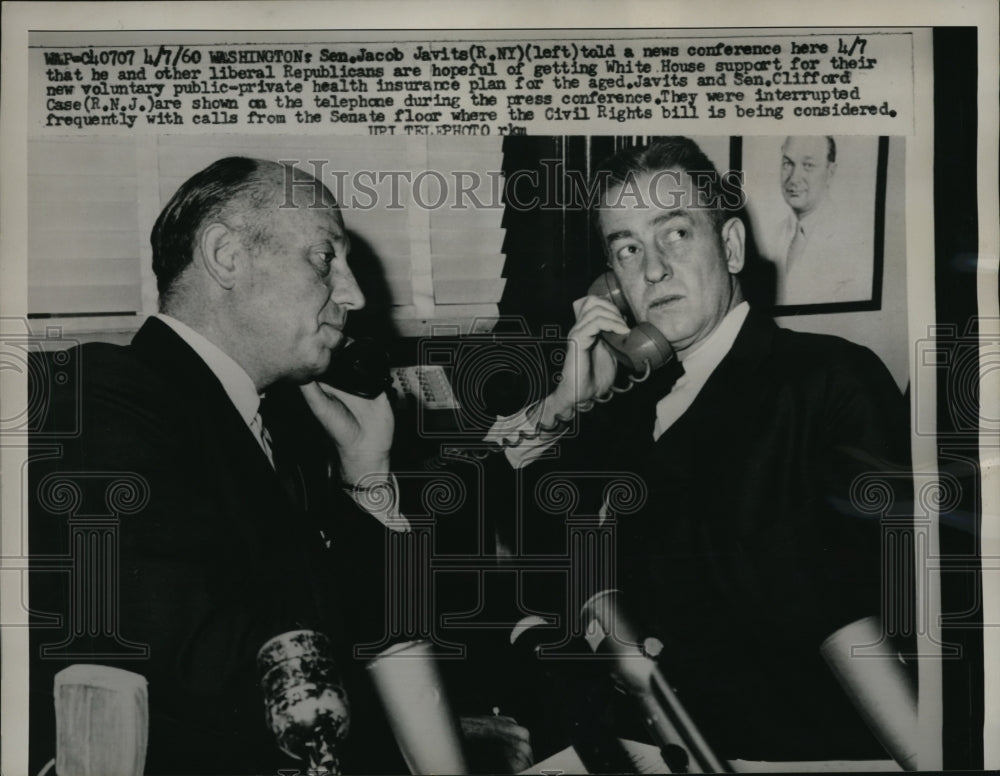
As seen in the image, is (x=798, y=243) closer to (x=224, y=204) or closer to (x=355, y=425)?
(x=355, y=425)

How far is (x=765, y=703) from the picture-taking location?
1740 millimetres

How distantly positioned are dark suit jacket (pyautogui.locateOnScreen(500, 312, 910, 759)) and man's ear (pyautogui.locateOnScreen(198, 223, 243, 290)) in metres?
0.65

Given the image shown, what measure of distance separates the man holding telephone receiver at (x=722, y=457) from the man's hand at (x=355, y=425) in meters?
0.22

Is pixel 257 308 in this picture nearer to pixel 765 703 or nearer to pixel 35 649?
pixel 35 649

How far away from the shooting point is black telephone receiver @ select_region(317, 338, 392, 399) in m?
1.75

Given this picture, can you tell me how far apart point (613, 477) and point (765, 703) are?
496 mm

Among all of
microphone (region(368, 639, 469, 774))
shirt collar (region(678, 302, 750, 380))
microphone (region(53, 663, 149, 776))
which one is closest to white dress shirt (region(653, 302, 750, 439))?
shirt collar (region(678, 302, 750, 380))

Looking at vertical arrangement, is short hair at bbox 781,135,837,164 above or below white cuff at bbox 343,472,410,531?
above

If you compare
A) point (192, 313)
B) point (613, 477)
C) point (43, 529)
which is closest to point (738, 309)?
point (613, 477)

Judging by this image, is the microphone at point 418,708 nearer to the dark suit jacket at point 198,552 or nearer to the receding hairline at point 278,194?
the dark suit jacket at point 198,552

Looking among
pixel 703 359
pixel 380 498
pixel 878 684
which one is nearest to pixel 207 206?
pixel 380 498

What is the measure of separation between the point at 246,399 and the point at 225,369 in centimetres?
7

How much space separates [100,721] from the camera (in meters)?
1.72

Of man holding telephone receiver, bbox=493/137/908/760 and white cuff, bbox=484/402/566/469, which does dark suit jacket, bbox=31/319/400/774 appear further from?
man holding telephone receiver, bbox=493/137/908/760
